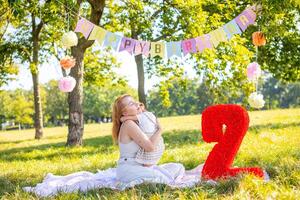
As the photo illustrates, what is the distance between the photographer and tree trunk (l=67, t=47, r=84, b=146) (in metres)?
13.5

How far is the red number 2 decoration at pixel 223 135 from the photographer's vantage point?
6.60 m

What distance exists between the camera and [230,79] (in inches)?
562

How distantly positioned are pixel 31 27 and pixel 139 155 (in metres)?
16.7

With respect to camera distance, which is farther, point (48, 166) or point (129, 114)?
point (48, 166)

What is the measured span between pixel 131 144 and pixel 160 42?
2323mm

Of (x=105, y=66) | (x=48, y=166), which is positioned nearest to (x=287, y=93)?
(x=105, y=66)

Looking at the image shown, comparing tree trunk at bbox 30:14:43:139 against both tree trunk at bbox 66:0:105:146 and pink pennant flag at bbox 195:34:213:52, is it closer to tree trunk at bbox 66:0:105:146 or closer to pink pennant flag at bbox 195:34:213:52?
tree trunk at bbox 66:0:105:146

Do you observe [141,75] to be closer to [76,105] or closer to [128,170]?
[76,105]

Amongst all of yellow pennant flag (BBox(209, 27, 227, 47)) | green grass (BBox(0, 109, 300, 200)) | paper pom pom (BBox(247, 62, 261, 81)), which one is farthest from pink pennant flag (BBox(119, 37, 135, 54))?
green grass (BBox(0, 109, 300, 200))

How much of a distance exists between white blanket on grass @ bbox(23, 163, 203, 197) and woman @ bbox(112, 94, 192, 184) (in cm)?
3

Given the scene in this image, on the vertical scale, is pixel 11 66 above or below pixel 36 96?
above

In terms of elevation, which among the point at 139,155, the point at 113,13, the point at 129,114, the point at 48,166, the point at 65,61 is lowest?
the point at 48,166

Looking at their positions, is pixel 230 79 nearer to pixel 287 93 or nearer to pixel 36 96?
pixel 36 96

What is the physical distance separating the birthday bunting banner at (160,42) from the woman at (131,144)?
166cm
